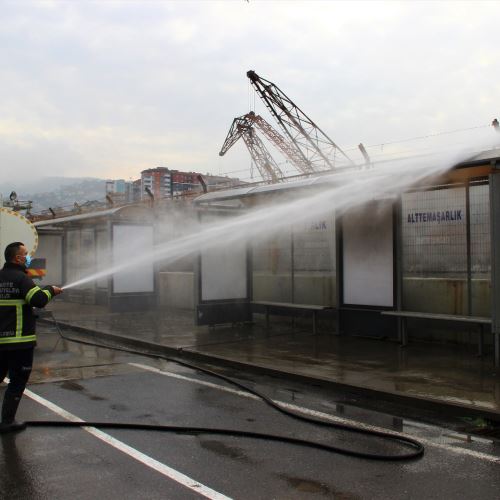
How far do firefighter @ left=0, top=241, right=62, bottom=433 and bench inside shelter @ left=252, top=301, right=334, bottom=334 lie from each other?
20.6ft

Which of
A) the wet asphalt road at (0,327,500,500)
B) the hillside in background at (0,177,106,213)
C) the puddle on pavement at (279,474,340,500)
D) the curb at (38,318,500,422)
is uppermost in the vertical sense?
the hillside in background at (0,177,106,213)

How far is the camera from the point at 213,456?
4.75 metres

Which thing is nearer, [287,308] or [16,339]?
[16,339]

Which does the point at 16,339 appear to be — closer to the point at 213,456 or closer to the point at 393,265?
the point at 213,456

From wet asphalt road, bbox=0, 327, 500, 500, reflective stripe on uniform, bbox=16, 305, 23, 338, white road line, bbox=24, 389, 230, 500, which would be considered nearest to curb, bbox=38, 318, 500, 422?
wet asphalt road, bbox=0, 327, 500, 500

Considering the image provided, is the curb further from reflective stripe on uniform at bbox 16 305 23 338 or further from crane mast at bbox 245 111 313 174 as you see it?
crane mast at bbox 245 111 313 174

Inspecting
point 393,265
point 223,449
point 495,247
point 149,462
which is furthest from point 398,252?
point 149,462

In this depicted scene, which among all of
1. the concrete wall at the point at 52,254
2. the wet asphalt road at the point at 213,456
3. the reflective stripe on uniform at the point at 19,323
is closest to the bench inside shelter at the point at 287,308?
the wet asphalt road at the point at 213,456

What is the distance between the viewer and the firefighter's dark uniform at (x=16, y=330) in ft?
17.9

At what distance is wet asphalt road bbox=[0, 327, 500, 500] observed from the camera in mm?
4086

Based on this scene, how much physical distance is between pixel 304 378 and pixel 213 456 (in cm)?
293

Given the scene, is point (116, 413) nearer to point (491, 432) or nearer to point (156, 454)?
point (156, 454)

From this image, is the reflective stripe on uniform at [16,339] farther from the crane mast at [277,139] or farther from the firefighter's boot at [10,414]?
the crane mast at [277,139]

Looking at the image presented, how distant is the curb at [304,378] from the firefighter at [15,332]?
136 inches
